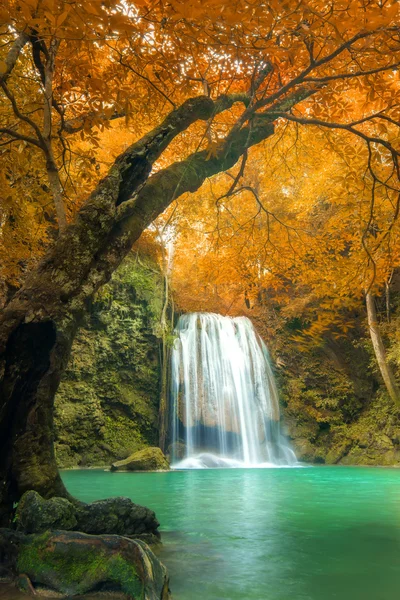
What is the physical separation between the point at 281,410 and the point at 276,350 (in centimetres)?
248

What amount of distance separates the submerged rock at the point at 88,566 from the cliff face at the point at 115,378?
1041 cm

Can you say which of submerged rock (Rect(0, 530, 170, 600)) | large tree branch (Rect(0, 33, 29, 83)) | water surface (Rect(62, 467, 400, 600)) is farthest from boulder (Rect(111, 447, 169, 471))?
large tree branch (Rect(0, 33, 29, 83))

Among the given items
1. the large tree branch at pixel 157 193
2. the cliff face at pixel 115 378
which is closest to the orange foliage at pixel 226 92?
the large tree branch at pixel 157 193

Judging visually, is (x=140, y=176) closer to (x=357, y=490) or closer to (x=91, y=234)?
(x=91, y=234)

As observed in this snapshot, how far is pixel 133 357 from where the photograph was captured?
15.2 metres

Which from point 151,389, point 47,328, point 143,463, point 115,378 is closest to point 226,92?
point 47,328

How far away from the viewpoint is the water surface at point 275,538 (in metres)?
2.92

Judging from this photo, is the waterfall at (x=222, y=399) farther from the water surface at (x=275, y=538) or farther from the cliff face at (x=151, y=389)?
the water surface at (x=275, y=538)

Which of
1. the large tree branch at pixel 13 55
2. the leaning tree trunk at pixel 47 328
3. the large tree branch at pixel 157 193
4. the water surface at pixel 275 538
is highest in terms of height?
the large tree branch at pixel 13 55

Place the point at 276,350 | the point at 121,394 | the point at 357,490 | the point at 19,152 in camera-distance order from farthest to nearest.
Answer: the point at 276,350 < the point at 121,394 < the point at 357,490 < the point at 19,152

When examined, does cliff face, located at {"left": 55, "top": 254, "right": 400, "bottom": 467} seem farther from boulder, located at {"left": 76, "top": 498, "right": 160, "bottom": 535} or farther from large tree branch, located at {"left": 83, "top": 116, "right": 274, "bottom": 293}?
boulder, located at {"left": 76, "top": 498, "right": 160, "bottom": 535}

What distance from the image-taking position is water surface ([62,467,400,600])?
2.92 metres

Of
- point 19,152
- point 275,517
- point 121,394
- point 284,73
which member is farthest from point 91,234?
point 121,394

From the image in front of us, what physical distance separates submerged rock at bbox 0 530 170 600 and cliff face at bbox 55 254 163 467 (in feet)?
34.1
